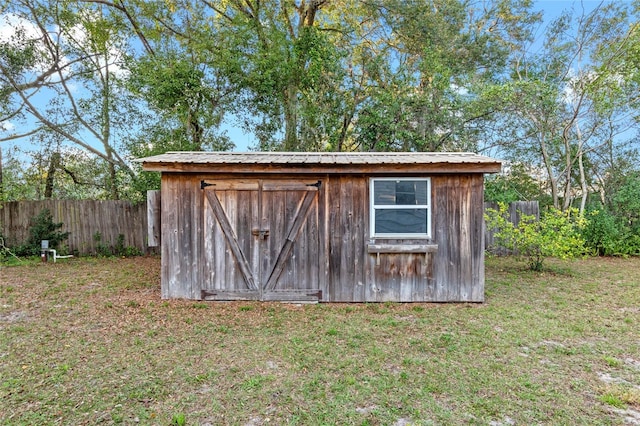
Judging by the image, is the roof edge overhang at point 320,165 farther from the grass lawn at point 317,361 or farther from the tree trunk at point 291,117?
the tree trunk at point 291,117

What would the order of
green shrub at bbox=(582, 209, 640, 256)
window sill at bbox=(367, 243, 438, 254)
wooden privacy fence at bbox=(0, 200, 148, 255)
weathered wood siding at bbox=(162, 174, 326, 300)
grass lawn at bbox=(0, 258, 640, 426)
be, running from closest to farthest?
grass lawn at bbox=(0, 258, 640, 426) → window sill at bbox=(367, 243, 438, 254) → weathered wood siding at bbox=(162, 174, 326, 300) → wooden privacy fence at bbox=(0, 200, 148, 255) → green shrub at bbox=(582, 209, 640, 256)

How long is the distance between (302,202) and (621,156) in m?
11.6

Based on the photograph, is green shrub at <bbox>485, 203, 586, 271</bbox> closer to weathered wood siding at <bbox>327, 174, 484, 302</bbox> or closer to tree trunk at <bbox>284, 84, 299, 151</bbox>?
weathered wood siding at <bbox>327, 174, 484, 302</bbox>

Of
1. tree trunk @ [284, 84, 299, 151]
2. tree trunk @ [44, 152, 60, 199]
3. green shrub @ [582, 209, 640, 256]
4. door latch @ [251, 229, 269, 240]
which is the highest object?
tree trunk @ [284, 84, 299, 151]

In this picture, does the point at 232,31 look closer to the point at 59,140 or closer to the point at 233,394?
the point at 59,140

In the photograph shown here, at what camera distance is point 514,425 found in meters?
2.45

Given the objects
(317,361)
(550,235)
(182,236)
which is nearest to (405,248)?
(317,361)

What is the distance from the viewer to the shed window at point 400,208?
5.57m

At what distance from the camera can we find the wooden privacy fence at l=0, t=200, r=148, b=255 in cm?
962

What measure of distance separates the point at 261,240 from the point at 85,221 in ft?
24.7

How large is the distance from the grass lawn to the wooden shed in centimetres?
38

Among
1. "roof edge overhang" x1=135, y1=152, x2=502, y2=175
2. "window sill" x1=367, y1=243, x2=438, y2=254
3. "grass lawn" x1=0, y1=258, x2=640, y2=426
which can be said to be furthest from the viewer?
"window sill" x1=367, y1=243, x2=438, y2=254

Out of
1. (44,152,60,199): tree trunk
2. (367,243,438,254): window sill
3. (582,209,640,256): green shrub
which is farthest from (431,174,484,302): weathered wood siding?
(44,152,60,199): tree trunk

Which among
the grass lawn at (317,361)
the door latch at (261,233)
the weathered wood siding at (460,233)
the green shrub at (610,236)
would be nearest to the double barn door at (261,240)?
the door latch at (261,233)
